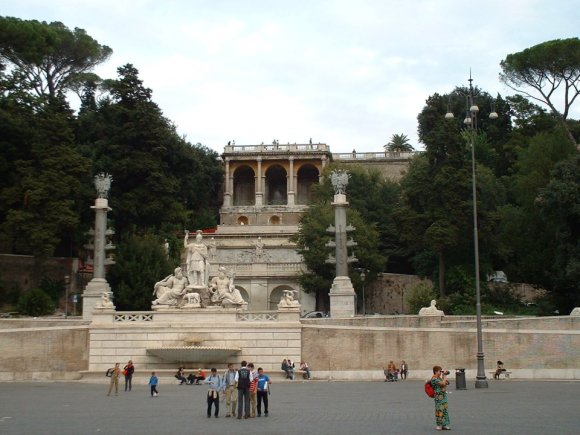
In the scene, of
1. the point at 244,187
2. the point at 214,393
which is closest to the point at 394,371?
the point at 214,393

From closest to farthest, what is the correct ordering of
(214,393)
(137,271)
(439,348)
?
(214,393) < (439,348) < (137,271)

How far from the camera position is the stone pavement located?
14.5 meters

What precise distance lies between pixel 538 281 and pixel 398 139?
1861 inches

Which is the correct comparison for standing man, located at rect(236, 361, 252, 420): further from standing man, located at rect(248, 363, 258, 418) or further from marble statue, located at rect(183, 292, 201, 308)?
marble statue, located at rect(183, 292, 201, 308)

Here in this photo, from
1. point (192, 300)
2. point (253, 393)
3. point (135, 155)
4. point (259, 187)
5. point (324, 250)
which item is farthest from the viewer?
point (259, 187)

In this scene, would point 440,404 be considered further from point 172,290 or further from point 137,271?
point 137,271

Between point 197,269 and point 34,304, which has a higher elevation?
point 197,269

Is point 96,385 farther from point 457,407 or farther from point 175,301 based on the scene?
point 457,407

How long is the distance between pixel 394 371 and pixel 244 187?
50.7m

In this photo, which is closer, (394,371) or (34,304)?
(394,371)

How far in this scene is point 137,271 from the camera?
42500 millimetres

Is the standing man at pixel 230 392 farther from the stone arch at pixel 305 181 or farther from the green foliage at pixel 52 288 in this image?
the stone arch at pixel 305 181

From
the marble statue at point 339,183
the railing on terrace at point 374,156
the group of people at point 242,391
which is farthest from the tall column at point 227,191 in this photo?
the group of people at point 242,391

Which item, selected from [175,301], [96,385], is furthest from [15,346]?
[175,301]
